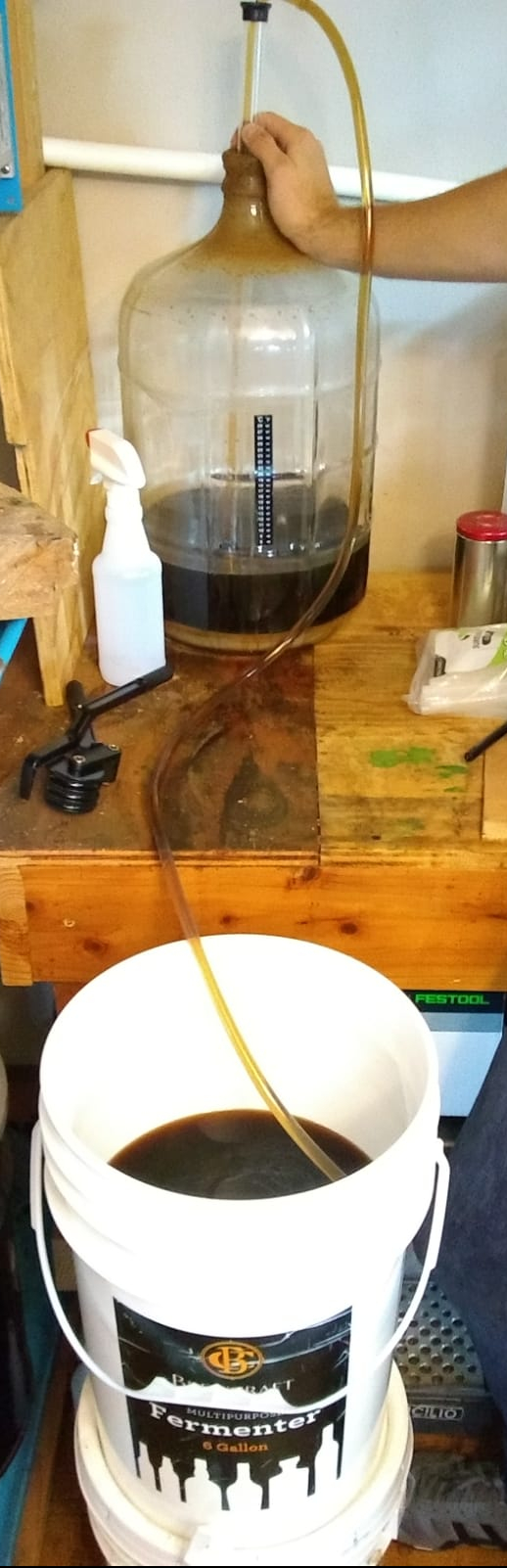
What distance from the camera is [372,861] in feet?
2.70

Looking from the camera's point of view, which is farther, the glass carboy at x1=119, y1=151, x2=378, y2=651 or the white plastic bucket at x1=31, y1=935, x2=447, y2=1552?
the glass carboy at x1=119, y1=151, x2=378, y2=651

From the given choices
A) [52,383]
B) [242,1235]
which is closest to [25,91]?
[52,383]

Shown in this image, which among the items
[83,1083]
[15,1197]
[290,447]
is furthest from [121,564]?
[15,1197]

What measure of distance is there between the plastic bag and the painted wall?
339 mm

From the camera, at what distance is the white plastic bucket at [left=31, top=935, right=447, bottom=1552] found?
0.63m

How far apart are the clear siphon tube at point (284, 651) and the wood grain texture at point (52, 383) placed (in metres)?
0.14

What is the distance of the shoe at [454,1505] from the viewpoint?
1.00 m

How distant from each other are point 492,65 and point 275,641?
570 millimetres

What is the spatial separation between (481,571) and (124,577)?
0.33 metres

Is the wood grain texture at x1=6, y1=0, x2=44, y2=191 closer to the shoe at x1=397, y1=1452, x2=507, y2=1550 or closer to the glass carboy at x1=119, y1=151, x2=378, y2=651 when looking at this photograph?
the glass carboy at x1=119, y1=151, x2=378, y2=651

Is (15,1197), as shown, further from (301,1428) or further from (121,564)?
(121,564)

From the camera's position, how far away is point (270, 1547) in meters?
0.77

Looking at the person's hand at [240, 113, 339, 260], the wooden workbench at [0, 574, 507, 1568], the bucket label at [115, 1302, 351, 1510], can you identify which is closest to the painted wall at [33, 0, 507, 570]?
the person's hand at [240, 113, 339, 260]

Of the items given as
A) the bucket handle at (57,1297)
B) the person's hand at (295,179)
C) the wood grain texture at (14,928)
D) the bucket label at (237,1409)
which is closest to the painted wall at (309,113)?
the person's hand at (295,179)
